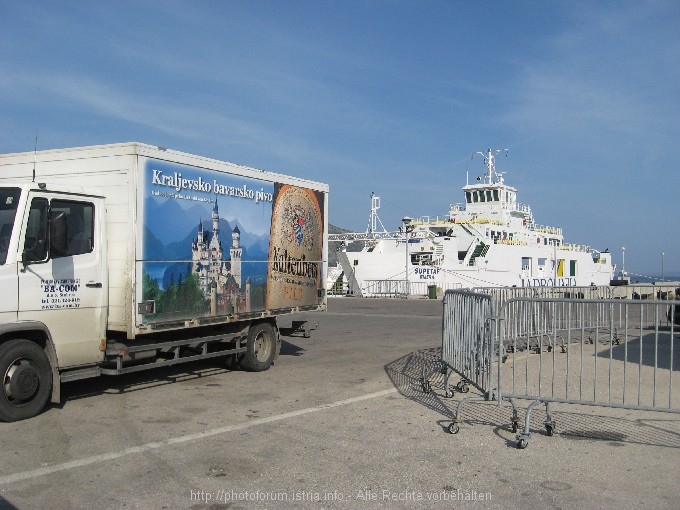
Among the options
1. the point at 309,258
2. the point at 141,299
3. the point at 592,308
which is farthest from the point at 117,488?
the point at 592,308

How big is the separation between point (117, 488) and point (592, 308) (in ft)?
35.4

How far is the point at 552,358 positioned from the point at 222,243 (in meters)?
4.92

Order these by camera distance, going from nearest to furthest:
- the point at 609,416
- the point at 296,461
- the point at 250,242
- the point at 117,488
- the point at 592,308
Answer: the point at 117,488, the point at 296,461, the point at 609,416, the point at 250,242, the point at 592,308

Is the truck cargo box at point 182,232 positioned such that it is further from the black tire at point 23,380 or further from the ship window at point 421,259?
the ship window at point 421,259

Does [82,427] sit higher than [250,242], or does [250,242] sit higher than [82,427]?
[250,242]

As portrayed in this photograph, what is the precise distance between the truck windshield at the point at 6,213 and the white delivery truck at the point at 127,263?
0.01 meters

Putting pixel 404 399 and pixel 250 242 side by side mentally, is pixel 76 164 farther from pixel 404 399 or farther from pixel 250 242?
pixel 404 399

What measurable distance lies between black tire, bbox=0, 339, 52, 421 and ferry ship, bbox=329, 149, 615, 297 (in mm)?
31234

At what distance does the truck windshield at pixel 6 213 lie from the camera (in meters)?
7.23

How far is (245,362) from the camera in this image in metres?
10.9

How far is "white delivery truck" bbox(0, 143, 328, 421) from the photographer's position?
7.36 meters

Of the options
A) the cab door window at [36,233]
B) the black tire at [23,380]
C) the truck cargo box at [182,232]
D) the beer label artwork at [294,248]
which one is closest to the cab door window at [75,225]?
the cab door window at [36,233]

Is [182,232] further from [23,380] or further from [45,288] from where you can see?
[23,380]

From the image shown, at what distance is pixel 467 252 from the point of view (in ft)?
142
